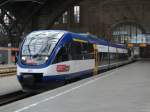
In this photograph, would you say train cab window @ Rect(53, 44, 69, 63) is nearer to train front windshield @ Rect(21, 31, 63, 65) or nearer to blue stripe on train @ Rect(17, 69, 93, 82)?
train front windshield @ Rect(21, 31, 63, 65)

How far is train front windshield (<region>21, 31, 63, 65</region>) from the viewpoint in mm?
20828

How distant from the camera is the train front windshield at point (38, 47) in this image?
20.8m

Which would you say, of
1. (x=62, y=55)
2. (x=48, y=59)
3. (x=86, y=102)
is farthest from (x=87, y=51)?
(x=86, y=102)

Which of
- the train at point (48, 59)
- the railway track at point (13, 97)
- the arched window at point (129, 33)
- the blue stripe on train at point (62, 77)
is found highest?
the arched window at point (129, 33)

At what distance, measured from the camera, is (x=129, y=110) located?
10672 millimetres

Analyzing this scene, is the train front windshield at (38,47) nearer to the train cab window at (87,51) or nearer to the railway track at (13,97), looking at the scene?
the railway track at (13,97)

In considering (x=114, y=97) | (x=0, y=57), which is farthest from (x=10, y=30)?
(x=114, y=97)

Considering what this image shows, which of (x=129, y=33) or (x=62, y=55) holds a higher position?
(x=129, y=33)

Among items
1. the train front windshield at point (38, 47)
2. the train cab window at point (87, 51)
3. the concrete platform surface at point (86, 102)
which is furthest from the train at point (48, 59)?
the concrete platform surface at point (86, 102)

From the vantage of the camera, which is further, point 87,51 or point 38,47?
point 87,51

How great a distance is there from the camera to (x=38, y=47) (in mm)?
21406

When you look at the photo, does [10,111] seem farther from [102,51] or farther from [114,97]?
[102,51]

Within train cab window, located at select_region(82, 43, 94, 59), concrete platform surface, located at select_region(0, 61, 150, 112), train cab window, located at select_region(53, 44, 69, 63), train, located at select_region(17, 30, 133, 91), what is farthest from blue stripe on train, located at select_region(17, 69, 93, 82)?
concrete platform surface, located at select_region(0, 61, 150, 112)

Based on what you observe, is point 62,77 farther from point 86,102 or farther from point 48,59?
point 86,102
